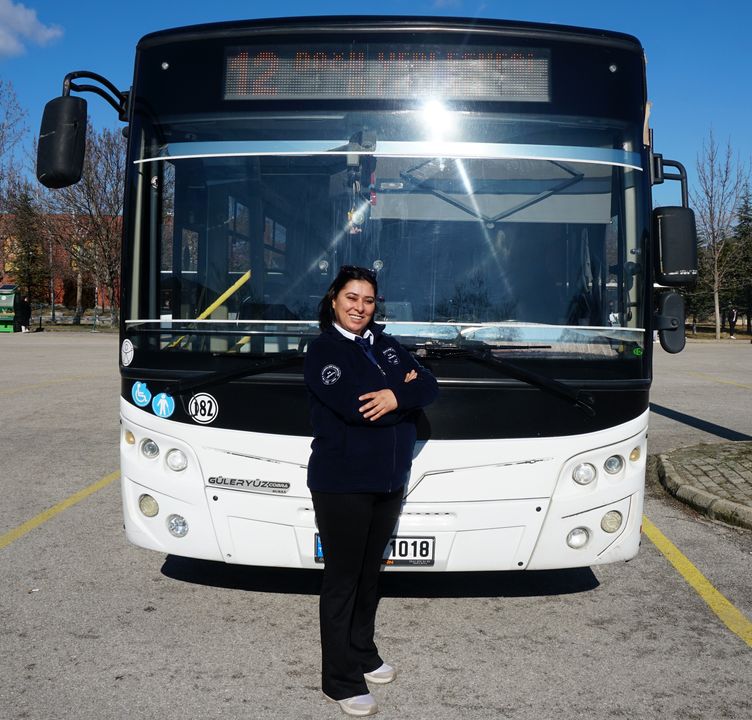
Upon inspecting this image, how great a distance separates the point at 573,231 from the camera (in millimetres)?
4570

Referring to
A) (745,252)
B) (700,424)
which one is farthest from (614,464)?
(745,252)

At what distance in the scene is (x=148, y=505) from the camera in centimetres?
456

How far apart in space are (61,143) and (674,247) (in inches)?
127

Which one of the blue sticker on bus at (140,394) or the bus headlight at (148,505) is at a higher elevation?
the blue sticker on bus at (140,394)

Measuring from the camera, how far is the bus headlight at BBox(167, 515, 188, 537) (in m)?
4.46

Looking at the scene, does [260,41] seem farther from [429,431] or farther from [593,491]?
[593,491]

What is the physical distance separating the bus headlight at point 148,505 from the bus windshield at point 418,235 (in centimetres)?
76

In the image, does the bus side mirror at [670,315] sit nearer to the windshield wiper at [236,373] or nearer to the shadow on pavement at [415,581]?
the shadow on pavement at [415,581]

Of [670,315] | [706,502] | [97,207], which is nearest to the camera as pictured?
[670,315]

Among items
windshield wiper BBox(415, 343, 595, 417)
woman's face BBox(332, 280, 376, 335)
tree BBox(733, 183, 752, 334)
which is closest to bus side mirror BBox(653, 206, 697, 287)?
windshield wiper BBox(415, 343, 595, 417)

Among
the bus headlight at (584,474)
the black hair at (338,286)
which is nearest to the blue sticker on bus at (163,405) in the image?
the black hair at (338,286)

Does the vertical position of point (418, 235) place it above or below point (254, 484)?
above

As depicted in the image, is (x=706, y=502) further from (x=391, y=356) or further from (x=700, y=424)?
(x=700, y=424)

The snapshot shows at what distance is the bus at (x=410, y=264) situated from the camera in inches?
168
